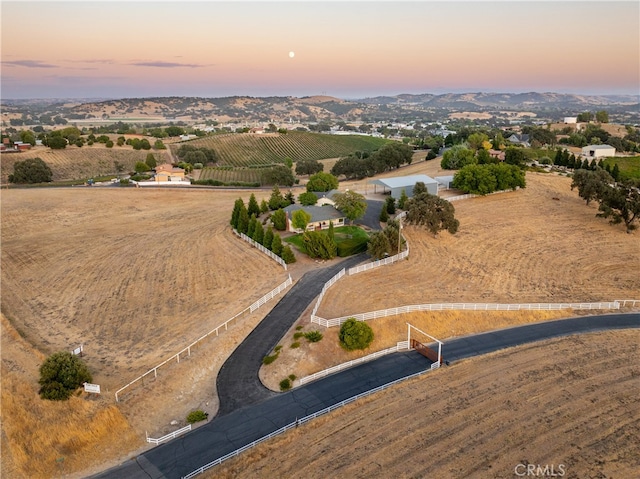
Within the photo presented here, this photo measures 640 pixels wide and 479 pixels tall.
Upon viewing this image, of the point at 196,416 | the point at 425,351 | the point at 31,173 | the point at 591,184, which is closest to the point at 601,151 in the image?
the point at 591,184

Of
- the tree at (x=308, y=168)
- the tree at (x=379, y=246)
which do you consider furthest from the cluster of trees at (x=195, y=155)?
the tree at (x=379, y=246)

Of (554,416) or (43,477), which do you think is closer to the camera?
(43,477)

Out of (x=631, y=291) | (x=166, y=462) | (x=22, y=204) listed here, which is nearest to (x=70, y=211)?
(x=22, y=204)

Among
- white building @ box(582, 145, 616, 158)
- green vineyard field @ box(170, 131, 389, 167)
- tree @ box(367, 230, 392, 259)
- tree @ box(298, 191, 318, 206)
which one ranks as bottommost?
green vineyard field @ box(170, 131, 389, 167)

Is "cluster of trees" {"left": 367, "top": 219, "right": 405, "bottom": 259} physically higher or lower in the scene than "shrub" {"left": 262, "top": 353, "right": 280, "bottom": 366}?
higher

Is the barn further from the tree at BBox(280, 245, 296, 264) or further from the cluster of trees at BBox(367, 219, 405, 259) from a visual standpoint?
the tree at BBox(280, 245, 296, 264)

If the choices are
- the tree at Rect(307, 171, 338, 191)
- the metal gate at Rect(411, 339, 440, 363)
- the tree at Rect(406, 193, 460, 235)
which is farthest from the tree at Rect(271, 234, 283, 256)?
the tree at Rect(307, 171, 338, 191)

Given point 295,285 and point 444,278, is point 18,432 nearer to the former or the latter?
point 295,285
